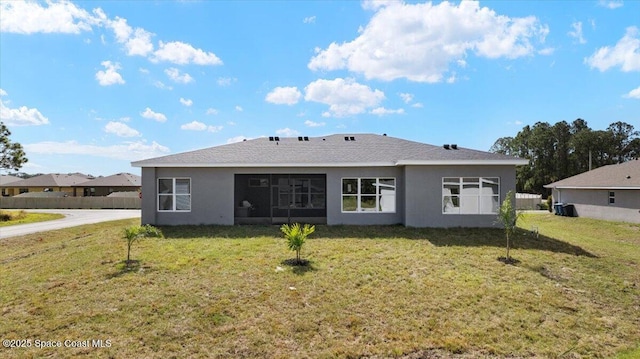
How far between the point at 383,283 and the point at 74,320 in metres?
6.21

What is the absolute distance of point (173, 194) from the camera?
15.1m

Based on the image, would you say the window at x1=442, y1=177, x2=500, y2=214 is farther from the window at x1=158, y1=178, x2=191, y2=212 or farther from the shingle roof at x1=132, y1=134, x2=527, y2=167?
the window at x1=158, y1=178, x2=191, y2=212

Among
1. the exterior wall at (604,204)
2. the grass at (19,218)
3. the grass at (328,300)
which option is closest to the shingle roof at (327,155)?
the grass at (328,300)

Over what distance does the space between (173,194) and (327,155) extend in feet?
22.9

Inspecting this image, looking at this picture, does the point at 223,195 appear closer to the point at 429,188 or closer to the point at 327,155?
the point at 327,155

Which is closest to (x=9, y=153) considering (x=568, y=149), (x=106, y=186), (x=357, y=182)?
(x=106, y=186)

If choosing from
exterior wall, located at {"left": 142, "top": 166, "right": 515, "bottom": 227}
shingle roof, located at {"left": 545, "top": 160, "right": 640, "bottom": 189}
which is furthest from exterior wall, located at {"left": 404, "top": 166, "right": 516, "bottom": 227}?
shingle roof, located at {"left": 545, "top": 160, "right": 640, "bottom": 189}

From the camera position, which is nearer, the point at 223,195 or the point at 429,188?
the point at 429,188

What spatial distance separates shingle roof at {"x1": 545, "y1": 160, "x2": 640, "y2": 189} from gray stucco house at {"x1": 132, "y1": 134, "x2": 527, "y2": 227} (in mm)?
12779

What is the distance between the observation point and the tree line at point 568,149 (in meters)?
46.1

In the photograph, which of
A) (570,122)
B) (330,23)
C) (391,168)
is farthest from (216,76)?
(570,122)

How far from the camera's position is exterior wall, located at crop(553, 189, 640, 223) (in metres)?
20.2

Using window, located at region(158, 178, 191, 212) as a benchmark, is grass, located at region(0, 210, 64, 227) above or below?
below

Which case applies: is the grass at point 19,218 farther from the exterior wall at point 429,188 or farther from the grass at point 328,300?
the exterior wall at point 429,188
